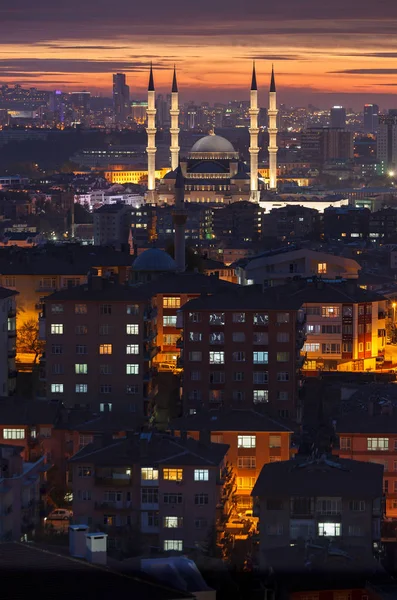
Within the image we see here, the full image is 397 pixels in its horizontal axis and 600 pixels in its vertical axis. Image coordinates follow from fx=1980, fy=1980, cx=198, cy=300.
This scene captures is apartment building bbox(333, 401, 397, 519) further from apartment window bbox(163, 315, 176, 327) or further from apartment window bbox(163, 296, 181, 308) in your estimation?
apartment window bbox(163, 296, 181, 308)

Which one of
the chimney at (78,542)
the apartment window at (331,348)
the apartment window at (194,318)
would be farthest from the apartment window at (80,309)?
the chimney at (78,542)

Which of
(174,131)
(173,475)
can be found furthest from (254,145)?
(173,475)

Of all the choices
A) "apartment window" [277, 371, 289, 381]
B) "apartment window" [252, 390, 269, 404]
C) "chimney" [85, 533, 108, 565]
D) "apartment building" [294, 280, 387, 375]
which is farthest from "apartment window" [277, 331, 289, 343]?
"chimney" [85, 533, 108, 565]

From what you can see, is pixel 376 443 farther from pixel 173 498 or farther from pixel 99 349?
pixel 99 349

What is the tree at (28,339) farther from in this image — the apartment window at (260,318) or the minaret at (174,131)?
the minaret at (174,131)

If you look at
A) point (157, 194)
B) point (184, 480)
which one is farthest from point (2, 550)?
point (157, 194)

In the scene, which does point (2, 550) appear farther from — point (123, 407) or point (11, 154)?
point (11, 154)
